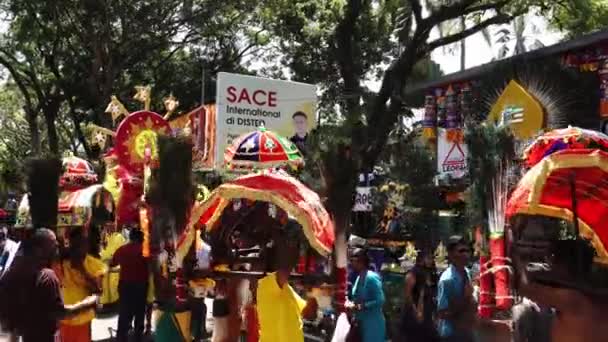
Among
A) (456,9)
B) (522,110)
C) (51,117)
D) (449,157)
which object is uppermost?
(456,9)

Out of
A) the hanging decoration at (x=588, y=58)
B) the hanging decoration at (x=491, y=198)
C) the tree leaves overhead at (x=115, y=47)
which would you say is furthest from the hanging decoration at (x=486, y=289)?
the tree leaves overhead at (x=115, y=47)

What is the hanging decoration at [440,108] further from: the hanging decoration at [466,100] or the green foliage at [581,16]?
the green foliage at [581,16]

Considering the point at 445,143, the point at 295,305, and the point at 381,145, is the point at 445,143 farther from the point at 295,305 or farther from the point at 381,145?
the point at 295,305

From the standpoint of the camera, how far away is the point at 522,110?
1101 cm

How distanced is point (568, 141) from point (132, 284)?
5755 mm

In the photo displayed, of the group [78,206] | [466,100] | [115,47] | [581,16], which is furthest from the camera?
[115,47]

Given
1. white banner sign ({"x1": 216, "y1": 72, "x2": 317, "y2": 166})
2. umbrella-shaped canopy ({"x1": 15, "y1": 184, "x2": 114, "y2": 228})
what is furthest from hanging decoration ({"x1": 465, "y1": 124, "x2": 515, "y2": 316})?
white banner sign ({"x1": 216, "y1": 72, "x2": 317, "y2": 166})

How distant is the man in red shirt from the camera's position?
26.9 ft

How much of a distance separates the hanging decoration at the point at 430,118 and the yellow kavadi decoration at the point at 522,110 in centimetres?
250

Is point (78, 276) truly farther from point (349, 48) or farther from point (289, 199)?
point (349, 48)

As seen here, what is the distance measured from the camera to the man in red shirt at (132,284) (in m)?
8.19

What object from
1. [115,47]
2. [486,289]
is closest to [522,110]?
[486,289]

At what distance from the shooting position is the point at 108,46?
70.6 ft

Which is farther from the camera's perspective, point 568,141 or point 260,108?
point 260,108
